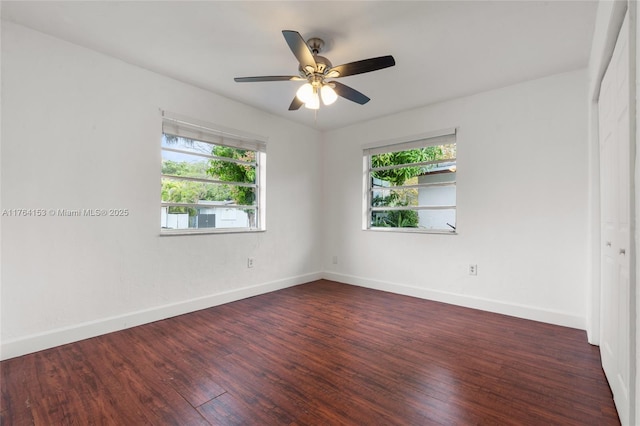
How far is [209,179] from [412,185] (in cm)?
276

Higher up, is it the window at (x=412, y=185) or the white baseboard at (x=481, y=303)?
the window at (x=412, y=185)

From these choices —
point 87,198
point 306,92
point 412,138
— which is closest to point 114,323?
point 87,198

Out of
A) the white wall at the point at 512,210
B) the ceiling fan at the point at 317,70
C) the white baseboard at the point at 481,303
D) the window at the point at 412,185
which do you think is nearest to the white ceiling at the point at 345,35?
the ceiling fan at the point at 317,70

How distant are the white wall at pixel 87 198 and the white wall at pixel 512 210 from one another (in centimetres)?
255

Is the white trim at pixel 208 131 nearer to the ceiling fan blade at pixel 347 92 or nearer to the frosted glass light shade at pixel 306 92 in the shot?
the frosted glass light shade at pixel 306 92

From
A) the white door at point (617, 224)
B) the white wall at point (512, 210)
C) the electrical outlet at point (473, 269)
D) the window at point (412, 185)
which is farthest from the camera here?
the window at point (412, 185)

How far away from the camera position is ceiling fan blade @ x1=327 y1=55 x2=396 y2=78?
83.0 inches

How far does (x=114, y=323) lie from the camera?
2777 mm

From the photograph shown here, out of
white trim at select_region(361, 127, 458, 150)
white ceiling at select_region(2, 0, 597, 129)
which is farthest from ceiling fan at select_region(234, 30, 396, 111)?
white trim at select_region(361, 127, 458, 150)

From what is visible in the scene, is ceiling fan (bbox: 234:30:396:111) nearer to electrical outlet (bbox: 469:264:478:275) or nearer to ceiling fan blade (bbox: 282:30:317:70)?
ceiling fan blade (bbox: 282:30:317:70)

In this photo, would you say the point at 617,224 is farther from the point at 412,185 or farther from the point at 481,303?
the point at 412,185

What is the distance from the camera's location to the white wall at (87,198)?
Result: 91.0 inches

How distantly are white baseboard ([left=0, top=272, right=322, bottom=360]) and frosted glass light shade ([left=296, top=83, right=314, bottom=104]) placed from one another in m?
2.56

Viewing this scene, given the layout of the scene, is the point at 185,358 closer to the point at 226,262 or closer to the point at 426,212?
the point at 226,262
